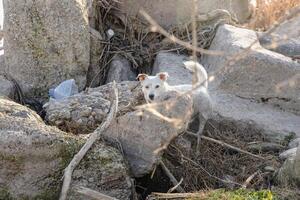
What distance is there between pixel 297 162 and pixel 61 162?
2365 mm

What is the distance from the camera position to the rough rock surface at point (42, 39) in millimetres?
9836

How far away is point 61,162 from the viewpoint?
6.71m

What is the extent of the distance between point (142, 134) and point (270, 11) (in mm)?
5489

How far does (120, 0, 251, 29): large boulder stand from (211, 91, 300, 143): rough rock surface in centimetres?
242

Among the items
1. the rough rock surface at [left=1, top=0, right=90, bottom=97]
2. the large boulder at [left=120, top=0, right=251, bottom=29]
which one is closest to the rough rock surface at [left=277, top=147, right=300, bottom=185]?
the rough rock surface at [left=1, top=0, right=90, bottom=97]

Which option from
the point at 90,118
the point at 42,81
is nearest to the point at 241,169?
the point at 90,118

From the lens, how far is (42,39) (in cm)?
988

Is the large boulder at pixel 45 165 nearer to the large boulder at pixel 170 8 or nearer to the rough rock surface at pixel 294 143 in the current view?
the rough rock surface at pixel 294 143

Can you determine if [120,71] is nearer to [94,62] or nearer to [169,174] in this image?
[94,62]

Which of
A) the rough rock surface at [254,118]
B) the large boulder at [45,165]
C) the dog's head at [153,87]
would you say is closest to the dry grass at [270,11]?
the rough rock surface at [254,118]

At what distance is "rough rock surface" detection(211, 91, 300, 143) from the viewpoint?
8.41m

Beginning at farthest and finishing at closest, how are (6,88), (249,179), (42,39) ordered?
(42,39)
(6,88)
(249,179)

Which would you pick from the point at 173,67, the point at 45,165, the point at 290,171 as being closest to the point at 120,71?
the point at 173,67

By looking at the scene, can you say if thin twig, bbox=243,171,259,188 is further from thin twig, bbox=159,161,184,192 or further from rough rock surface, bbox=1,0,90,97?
rough rock surface, bbox=1,0,90,97
